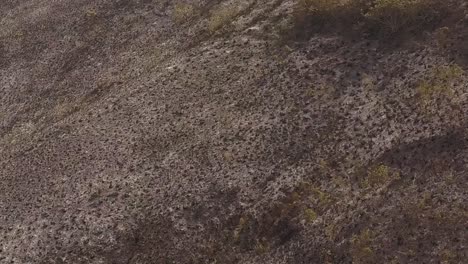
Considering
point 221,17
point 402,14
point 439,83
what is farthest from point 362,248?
point 221,17

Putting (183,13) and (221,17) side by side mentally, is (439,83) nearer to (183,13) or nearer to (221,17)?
(221,17)

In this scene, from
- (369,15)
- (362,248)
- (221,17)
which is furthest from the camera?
(221,17)

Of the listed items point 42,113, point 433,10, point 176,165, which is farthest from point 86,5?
point 433,10

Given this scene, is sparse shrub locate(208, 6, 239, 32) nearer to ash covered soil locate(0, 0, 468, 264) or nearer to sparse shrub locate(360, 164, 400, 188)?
ash covered soil locate(0, 0, 468, 264)

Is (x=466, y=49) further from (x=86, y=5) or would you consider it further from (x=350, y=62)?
(x=86, y=5)

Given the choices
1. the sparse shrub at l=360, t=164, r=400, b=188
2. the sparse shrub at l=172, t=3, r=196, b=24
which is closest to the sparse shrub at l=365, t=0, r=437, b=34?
the sparse shrub at l=360, t=164, r=400, b=188

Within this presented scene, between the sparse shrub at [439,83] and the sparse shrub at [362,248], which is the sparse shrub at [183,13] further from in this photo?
the sparse shrub at [362,248]

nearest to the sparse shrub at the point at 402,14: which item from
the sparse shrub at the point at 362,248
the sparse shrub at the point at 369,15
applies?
the sparse shrub at the point at 369,15
